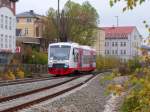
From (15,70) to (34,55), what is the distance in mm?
13560

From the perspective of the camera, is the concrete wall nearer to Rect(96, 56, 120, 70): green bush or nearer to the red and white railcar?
Rect(96, 56, 120, 70): green bush

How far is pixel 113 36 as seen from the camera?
547 ft

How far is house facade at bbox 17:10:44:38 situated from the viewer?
427ft

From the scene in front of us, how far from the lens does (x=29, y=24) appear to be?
133000mm

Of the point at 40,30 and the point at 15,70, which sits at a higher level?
the point at 40,30

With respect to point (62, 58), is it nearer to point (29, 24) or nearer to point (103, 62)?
point (103, 62)

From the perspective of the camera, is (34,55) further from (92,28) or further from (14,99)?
(92,28)

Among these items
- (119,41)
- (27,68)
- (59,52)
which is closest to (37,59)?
(27,68)

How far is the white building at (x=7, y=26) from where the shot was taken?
7275 centimetres

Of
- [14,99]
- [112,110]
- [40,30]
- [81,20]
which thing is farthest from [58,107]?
[40,30]

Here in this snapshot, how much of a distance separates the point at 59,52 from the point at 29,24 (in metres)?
86.9

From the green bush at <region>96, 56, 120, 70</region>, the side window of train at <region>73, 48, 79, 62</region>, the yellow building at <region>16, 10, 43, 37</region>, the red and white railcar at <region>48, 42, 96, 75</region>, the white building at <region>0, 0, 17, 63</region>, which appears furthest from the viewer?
the yellow building at <region>16, 10, 43, 37</region>

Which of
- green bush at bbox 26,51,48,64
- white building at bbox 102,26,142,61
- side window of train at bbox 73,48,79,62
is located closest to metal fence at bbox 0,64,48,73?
green bush at bbox 26,51,48,64

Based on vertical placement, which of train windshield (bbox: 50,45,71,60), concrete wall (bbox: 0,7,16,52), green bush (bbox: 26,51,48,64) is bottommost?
green bush (bbox: 26,51,48,64)
